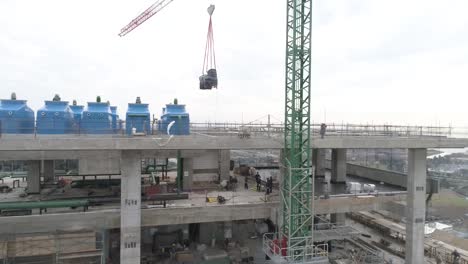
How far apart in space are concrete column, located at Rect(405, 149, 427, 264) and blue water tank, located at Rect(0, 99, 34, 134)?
30866mm

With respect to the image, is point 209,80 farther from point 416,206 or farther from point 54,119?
point 416,206

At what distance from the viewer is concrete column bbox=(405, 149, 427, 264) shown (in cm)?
2709

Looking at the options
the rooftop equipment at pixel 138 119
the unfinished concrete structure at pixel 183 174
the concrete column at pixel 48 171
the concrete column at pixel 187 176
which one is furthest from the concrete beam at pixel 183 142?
the concrete column at pixel 48 171

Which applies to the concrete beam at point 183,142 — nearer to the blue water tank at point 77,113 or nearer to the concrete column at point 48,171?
the blue water tank at point 77,113

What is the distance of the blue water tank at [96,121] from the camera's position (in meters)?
21.7

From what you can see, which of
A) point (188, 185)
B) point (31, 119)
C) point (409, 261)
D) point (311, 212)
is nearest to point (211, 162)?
point (188, 185)

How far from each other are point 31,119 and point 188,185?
13566 millimetres

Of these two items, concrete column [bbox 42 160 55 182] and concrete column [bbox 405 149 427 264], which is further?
concrete column [bbox 42 160 55 182]

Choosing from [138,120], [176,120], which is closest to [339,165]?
[176,120]

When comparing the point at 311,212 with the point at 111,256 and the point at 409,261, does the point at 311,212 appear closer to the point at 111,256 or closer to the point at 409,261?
the point at 409,261

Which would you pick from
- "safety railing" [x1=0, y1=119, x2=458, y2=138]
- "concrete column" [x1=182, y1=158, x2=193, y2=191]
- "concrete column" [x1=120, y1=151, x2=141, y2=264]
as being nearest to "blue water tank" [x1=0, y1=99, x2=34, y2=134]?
"safety railing" [x1=0, y1=119, x2=458, y2=138]

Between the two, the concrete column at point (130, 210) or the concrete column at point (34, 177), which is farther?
the concrete column at point (34, 177)

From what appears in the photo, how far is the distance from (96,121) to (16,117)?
4.91 metres

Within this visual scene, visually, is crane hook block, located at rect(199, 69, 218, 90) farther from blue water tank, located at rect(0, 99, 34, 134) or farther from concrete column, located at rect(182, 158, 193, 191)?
blue water tank, located at rect(0, 99, 34, 134)
